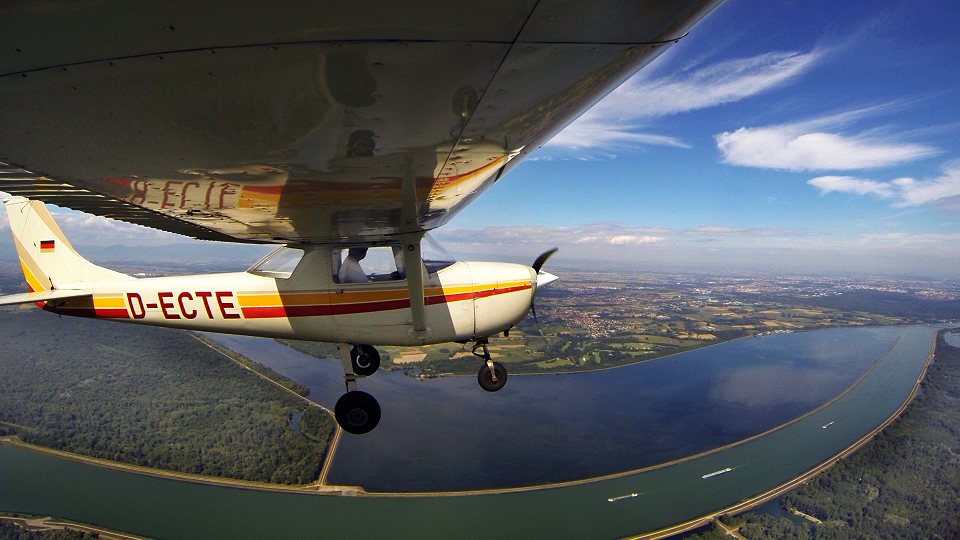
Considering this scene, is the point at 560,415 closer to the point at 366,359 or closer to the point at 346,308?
the point at 366,359

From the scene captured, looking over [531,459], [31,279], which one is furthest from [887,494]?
[31,279]

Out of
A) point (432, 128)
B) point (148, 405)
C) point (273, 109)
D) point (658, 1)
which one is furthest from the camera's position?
point (148, 405)

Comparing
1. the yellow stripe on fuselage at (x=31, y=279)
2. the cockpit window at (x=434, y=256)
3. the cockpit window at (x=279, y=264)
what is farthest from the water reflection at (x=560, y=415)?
the cockpit window at (x=434, y=256)

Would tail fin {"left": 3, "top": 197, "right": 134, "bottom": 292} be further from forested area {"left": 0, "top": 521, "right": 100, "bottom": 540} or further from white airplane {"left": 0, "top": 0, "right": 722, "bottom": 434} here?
forested area {"left": 0, "top": 521, "right": 100, "bottom": 540}

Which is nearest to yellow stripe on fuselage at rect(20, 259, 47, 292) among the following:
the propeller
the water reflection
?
the propeller

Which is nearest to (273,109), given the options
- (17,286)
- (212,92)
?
(212,92)

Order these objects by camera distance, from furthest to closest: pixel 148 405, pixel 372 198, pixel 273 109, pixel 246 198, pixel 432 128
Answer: pixel 148 405, pixel 372 198, pixel 246 198, pixel 432 128, pixel 273 109

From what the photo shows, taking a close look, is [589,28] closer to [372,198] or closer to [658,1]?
[658,1]
